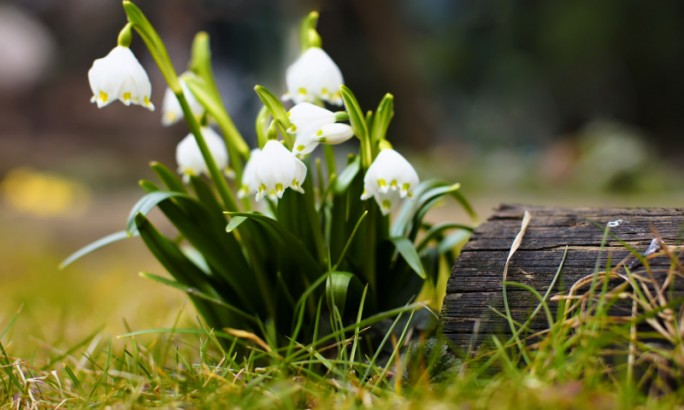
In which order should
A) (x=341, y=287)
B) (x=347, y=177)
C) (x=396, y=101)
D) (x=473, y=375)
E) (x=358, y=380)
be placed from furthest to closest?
(x=396, y=101)
(x=347, y=177)
(x=341, y=287)
(x=358, y=380)
(x=473, y=375)

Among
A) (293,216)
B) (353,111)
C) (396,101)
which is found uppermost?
(353,111)

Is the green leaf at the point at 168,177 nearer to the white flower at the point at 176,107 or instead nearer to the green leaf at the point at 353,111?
the white flower at the point at 176,107

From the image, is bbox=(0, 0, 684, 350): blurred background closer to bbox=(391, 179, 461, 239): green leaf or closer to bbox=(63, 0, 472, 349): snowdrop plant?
bbox=(63, 0, 472, 349): snowdrop plant

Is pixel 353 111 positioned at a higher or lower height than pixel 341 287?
higher

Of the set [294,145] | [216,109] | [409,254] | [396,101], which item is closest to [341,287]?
[409,254]

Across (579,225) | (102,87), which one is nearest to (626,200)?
(579,225)

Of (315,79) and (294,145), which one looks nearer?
(294,145)

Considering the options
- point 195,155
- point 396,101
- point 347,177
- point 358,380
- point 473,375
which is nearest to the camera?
point 473,375

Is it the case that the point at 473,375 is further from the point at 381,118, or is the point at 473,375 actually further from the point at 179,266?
the point at 179,266
